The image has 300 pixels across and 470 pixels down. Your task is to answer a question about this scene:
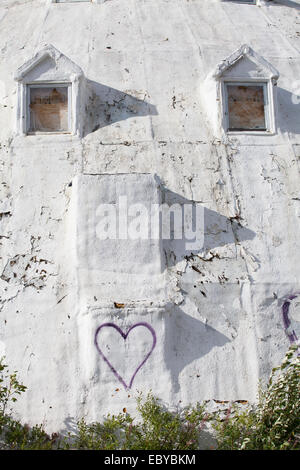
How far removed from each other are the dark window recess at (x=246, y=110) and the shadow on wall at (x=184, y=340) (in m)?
3.34

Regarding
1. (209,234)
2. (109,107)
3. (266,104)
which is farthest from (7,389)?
(266,104)

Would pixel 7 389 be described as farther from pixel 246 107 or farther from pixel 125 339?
pixel 246 107

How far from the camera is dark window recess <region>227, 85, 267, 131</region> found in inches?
380

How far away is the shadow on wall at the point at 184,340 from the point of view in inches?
310

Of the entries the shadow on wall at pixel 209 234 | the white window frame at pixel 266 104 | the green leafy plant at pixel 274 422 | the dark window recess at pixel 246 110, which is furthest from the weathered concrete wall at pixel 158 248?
the green leafy plant at pixel 274 422

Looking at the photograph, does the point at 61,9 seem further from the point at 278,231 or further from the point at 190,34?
the point at 278,231

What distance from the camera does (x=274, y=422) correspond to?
697cm

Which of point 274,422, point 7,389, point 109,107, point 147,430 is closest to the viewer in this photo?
point 274,422

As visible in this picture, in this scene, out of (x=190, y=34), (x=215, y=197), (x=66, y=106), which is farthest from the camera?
(x=190, y=34)

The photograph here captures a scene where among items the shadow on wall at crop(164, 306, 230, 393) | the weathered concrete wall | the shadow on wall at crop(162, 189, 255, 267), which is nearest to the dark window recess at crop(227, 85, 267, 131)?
the weathered concrete wall

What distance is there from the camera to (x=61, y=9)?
11547 mm

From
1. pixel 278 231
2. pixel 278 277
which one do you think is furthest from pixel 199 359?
pixel 278 231

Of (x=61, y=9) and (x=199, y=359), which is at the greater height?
(x=61, y=9)
